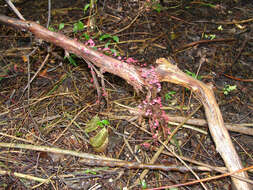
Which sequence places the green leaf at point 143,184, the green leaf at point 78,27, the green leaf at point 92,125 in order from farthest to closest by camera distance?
the green leaf at point 78,27, the green leaf at point 92,125, the green leaf at point 143,184

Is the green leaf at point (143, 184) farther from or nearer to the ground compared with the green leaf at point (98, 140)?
nearer to the ground

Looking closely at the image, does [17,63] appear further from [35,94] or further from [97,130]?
[97,130]

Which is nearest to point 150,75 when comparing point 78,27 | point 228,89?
point 228,89

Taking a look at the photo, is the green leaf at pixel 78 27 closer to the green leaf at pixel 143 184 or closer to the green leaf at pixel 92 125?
the green leaf at pixel 92 125

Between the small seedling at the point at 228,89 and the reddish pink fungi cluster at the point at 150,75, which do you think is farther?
the small seedling at the point at 228,89

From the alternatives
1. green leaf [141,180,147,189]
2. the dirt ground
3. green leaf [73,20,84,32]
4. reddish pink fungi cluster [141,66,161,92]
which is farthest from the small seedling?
green leaf [73,20,84,32]

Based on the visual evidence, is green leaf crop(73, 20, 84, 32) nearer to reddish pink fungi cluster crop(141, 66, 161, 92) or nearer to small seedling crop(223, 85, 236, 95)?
reddish pink fungi cluster crop(141, 66, 161, 92)

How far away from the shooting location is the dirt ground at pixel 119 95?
6.35 feet

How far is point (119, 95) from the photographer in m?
2.52

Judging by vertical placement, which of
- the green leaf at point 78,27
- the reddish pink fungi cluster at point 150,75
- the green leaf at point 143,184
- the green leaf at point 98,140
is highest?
the green leaf at point 78,27

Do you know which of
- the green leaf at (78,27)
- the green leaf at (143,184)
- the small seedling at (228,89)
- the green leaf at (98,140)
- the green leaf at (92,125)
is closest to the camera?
the green leaf at (143,184)

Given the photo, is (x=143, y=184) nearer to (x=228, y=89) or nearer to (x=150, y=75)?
(x=150, y=75)

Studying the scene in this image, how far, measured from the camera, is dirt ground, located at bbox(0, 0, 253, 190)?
194 centimetres

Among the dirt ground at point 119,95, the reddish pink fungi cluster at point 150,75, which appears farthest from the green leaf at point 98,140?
the reddish pink fungi cluster at point 150,75
